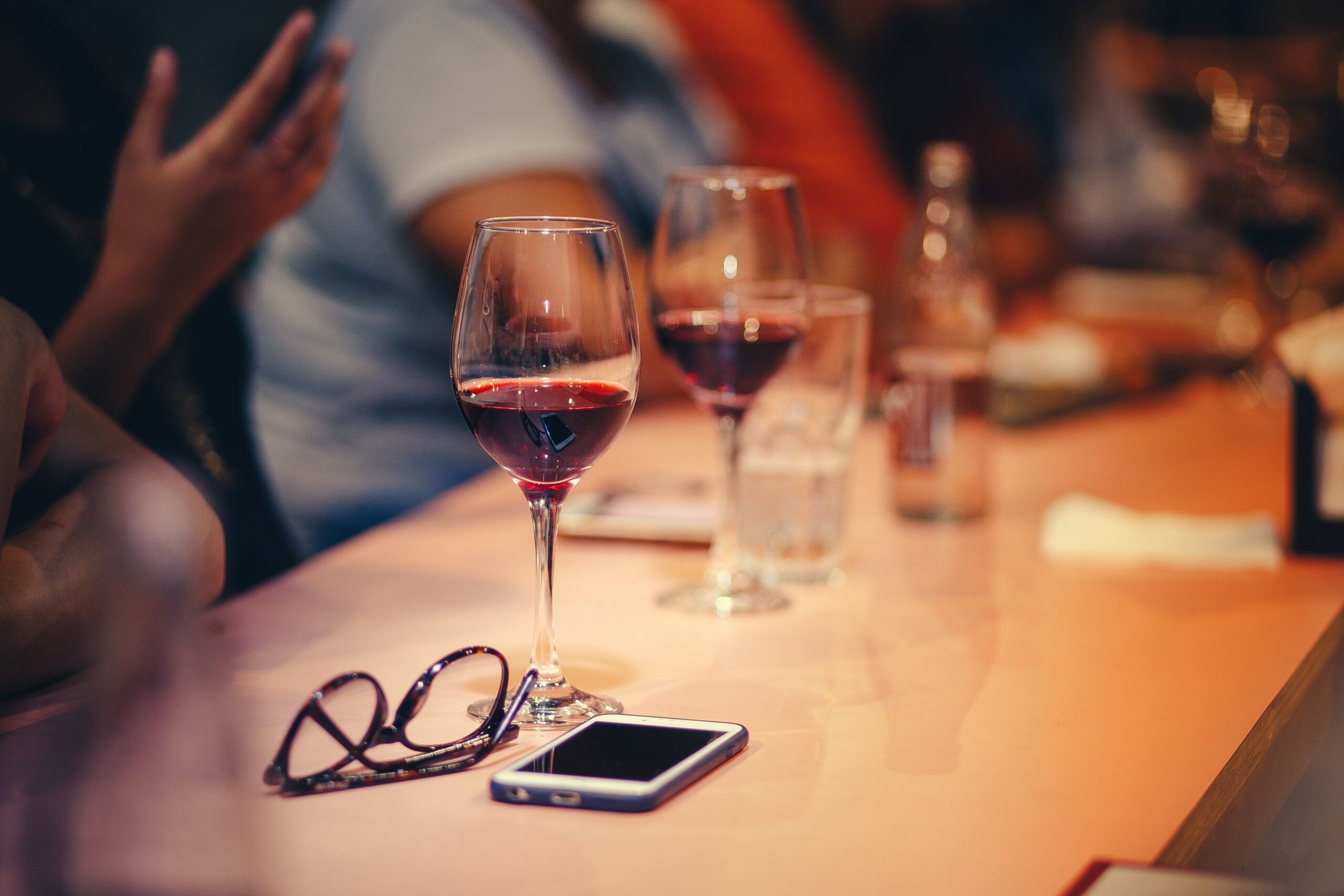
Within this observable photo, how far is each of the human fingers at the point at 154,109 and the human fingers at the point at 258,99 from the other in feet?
0.15

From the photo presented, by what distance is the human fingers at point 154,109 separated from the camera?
45.6 inches

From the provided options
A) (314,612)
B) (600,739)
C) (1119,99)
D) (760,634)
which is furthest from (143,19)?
(1119,99)

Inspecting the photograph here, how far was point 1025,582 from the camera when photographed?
1.02 m

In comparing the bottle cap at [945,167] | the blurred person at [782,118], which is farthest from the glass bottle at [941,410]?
the blurred person at [782,118]

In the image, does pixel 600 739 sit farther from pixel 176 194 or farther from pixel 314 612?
pixel 176 194

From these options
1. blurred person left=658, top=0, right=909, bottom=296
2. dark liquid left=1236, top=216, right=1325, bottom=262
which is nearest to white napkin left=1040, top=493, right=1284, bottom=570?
dark liquid left=1236, top=216, right=1325, bottom=262

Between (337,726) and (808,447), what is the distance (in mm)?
545

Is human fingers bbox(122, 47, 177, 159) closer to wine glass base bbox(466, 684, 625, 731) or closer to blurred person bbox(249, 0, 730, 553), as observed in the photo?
blurred person bbox(249, 0, 730, 553)

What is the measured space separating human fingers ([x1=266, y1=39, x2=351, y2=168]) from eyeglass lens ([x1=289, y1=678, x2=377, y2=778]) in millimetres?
640

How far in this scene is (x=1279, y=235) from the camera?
196 centimetres

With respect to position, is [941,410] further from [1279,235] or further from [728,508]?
[1279,235]

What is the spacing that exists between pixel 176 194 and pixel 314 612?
46cm

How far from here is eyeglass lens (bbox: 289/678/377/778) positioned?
65 centimetres

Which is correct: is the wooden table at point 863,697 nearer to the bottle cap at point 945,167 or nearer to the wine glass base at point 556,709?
the wine glass base at point 556,709
